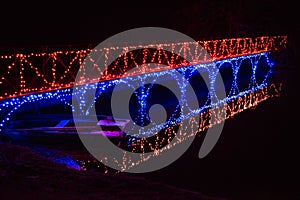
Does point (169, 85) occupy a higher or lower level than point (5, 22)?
lower

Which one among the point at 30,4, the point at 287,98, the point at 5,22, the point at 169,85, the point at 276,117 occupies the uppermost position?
the point at 30,4

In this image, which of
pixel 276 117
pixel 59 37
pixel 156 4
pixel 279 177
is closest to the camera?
pixel 279 177

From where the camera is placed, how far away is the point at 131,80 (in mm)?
8891

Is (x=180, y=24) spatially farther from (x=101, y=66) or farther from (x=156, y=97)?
(x=101, y=66)

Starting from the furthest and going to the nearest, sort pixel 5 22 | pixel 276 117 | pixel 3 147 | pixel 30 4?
pixel 30 4 < pixel 5 22 < pixel 276 117 < pixel 3 147

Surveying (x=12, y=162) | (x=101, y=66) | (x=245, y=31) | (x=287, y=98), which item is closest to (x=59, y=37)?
(x=101, y=66)

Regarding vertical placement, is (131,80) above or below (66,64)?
below

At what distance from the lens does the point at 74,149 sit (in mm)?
6629

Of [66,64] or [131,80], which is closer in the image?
[131,80]

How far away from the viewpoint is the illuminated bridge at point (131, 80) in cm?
730

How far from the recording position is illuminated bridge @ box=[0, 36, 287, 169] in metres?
7.30

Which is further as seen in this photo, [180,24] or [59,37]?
[180,24]

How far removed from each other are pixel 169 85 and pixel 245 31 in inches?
347

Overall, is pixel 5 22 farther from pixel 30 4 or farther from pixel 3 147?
pixel 3 147
